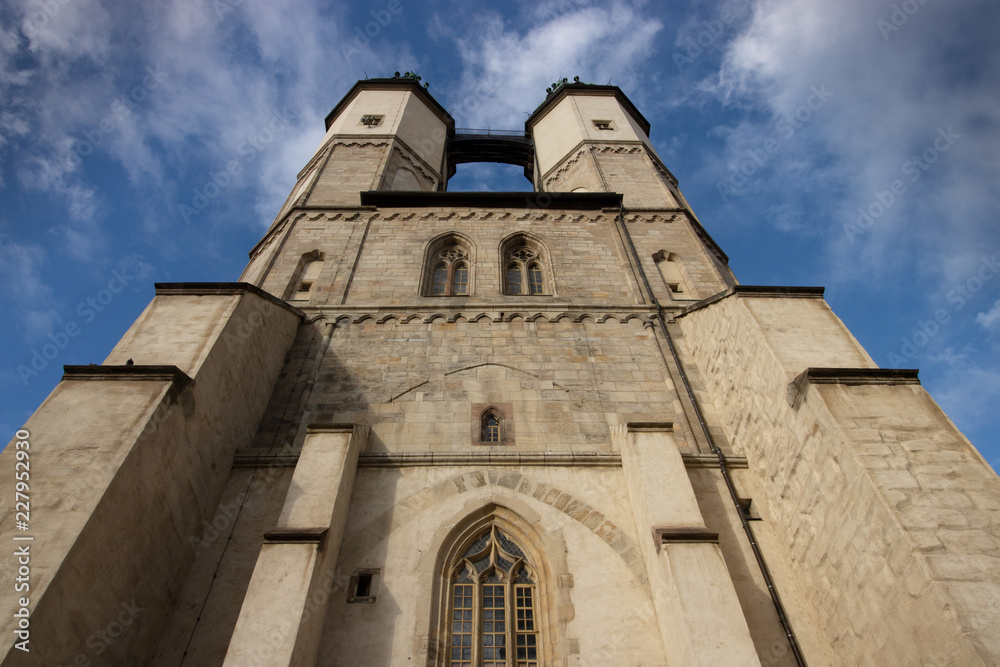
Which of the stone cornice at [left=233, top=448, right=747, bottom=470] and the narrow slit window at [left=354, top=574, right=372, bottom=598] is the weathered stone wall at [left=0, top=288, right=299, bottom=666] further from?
the narrow slit window at [left=354, top=574, right=372, bottom=598]

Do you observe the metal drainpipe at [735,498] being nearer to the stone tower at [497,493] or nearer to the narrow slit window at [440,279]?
the stone tower at [497,493]

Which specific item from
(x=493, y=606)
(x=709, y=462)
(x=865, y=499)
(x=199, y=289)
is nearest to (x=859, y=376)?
(x=865, y=499)

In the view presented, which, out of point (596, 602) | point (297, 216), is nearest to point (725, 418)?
point (596, 602)

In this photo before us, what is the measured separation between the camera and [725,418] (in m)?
7.99

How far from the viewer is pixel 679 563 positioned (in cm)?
537

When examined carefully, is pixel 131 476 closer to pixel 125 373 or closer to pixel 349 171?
pixel 125 373

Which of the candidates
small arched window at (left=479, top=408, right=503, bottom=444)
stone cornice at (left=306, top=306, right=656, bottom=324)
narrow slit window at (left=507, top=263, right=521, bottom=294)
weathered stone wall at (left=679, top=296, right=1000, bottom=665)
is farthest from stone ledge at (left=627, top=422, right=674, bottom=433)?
narrow slit window at (left=507, top=263, right=521, bottom=294)

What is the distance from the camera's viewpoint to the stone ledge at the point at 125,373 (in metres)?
6.12

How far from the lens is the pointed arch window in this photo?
18.3 ft

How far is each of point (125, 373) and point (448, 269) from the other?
21.7ft

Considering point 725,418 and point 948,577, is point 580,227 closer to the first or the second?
point 725,418

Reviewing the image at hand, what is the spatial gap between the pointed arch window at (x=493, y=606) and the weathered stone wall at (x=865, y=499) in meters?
2.61

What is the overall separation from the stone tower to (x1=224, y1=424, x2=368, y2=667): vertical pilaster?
0.03m

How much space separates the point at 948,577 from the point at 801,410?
2057mm
